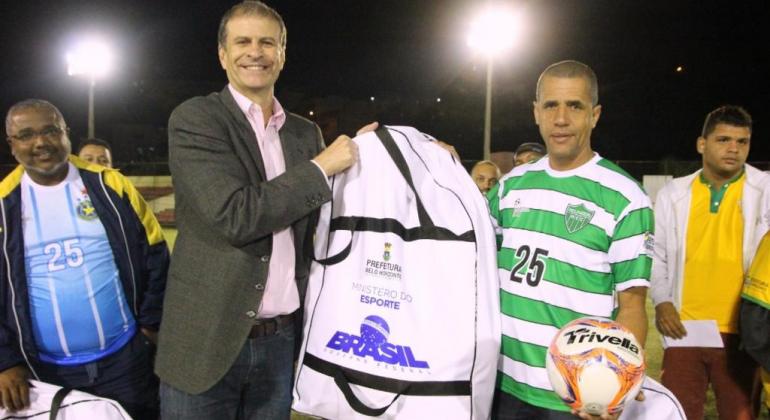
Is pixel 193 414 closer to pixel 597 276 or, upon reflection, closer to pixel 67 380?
pixel 67 380

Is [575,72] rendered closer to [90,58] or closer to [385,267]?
[385,267]

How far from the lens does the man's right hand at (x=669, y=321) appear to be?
343 cm

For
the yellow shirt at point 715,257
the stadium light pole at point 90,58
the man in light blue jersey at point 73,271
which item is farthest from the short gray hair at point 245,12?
the stadium light pole at point 90,58

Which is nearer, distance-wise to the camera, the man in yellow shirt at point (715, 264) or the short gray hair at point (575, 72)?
the short gray hair at point (575, 72)

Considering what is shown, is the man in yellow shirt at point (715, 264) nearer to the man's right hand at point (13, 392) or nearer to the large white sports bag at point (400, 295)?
the large white sports bag at point (400, 295)

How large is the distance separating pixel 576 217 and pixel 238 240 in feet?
4.24

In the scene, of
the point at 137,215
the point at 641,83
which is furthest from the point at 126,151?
the point at 137,215

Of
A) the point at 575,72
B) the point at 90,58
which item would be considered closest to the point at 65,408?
the point at 575,72

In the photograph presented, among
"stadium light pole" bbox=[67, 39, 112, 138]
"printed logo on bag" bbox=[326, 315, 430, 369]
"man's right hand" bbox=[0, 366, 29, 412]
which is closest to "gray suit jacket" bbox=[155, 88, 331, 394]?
"printed logo on bag" bbox=[326, 315, 430, 369]

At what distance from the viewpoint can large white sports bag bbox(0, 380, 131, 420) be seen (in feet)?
7.59

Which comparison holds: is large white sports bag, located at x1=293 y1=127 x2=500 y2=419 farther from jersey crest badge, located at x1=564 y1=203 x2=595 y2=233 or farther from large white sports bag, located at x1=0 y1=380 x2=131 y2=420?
large white sports bag, located at x1=0 y1=380 x2=131 y2=420

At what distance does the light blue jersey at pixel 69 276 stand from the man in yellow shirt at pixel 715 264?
3050mm

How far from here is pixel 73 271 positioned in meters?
2.62

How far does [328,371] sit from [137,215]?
1.30 m
